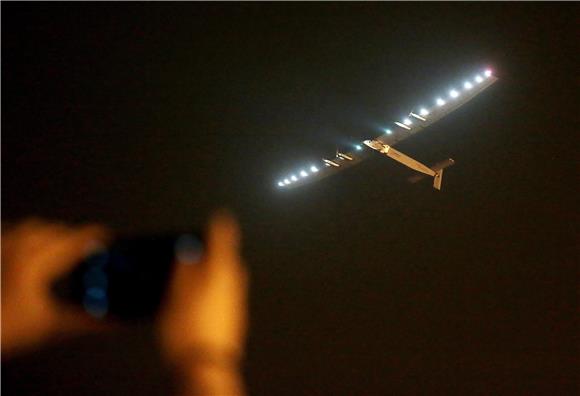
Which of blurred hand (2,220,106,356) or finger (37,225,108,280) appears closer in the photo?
blurred hand (2,220,106,356)

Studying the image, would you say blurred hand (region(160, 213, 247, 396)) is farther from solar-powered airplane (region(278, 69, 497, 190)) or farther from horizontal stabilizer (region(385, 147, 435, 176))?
horizontal stabilizer (region(385, 147, 435, 176))

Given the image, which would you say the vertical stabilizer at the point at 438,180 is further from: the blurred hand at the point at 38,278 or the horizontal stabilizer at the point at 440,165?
the blurred hand at the point at 38,278

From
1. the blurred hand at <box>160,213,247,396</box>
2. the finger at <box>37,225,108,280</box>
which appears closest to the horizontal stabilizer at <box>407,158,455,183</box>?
the blurred hand at <box>160,213,247,396</box>

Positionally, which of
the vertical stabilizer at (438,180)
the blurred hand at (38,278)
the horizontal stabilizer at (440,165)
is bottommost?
the blurred hand at (38,278)

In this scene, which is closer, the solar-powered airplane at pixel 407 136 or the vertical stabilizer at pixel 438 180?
the solar-powered airplane at pixel 407 136

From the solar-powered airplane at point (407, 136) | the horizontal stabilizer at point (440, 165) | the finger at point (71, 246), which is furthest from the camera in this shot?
the finger at point (71, 246)

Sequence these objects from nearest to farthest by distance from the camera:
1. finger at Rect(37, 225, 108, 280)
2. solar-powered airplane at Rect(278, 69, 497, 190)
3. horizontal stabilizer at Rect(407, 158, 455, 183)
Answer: solar-powered airplane at Rect(278, 69, 497, 190) → horizontal stabilizer at Rect(407, 158, 455, 183) → finger at Rect(37, 225, 108, 280)

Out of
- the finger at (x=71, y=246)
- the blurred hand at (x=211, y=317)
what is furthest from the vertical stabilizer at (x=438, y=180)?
the finger at (x=71, y=246)

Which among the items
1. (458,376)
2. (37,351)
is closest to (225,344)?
(37,351)
